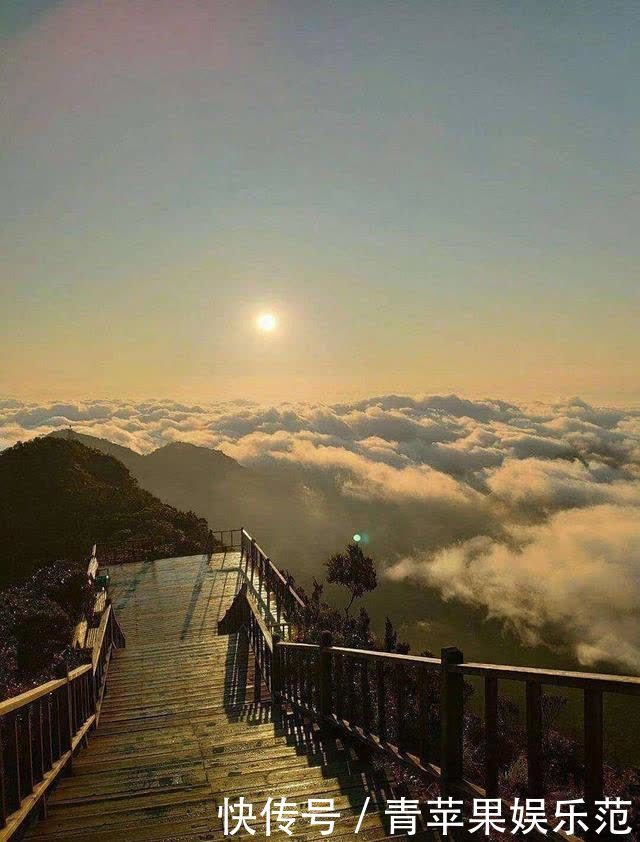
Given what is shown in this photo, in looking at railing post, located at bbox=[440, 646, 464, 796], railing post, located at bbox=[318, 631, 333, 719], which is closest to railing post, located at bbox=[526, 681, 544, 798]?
railing post, located at bbox=[440, 646, 464, 796]

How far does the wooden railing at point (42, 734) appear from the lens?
5098 millimetres

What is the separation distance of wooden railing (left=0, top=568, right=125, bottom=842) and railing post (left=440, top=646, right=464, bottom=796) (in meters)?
3.20

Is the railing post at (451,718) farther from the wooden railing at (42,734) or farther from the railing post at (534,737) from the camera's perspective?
the wooden railing at (42,734)

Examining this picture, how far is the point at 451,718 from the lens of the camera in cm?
495

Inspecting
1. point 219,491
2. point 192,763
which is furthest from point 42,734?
point 219,491

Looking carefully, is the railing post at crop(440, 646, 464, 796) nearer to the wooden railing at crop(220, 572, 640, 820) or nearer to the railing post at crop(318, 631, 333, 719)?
the wooden railing at crop(220, 572, 640, 820)

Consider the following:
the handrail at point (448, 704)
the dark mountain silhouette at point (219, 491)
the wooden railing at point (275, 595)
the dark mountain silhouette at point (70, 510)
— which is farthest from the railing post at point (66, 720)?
the dark mountain silhouette at point (219, 491)

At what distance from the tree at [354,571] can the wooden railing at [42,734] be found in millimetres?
23828

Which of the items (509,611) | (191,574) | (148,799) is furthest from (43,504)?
(509,611)

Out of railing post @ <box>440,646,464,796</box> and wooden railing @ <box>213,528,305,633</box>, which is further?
wooden railing @ <box>213,528,305,633</box>

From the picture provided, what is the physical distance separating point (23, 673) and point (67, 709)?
42.9 feet

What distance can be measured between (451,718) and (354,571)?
1186 inches

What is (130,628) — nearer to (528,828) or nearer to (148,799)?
(148,799)

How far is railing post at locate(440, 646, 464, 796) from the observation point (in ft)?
16.0
